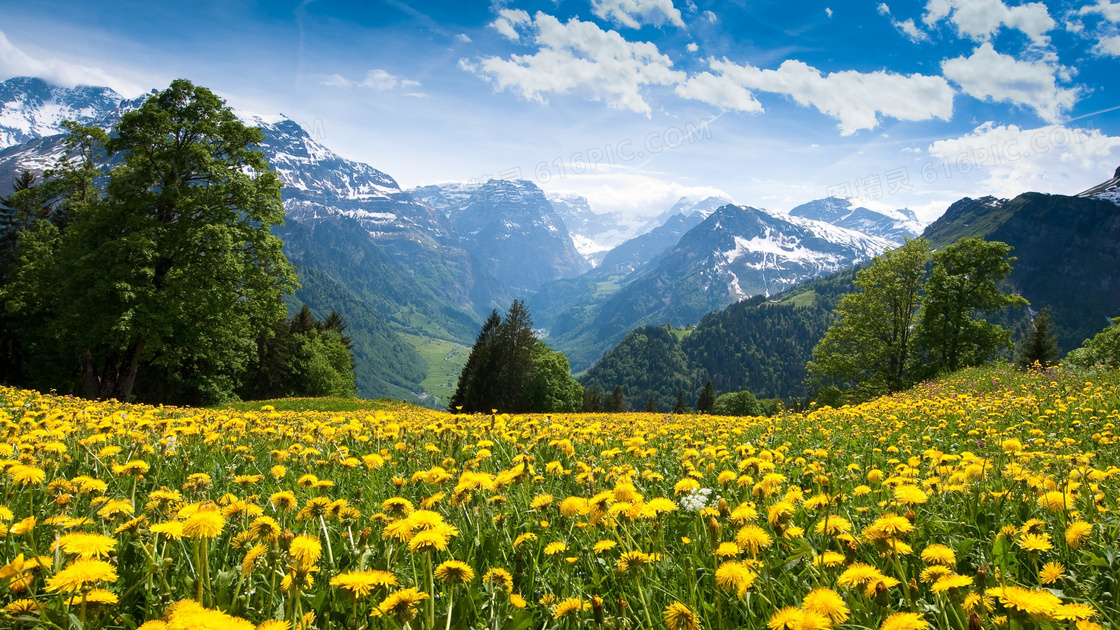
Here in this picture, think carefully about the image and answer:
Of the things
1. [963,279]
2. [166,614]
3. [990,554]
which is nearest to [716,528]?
[990,554]

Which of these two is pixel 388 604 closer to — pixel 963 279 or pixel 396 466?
pixel 396 466

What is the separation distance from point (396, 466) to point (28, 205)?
47.0m

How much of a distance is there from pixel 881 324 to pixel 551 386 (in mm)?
34687

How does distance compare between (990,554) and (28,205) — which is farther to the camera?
(28,205)

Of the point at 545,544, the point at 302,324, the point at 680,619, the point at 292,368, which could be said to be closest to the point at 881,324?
the point at 545,544

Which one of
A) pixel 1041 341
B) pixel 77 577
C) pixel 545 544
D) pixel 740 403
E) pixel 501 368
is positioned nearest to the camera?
pixel 77 577

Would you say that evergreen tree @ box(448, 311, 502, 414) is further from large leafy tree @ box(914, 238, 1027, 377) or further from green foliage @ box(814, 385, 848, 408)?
large leafy tree @ box(914, 238, 1027, 377)

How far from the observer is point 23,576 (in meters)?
1.83

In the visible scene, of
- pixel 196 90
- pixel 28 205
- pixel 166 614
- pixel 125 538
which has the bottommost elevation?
pixel 125 538

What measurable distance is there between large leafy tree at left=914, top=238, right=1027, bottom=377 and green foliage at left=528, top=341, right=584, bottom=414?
33.7 metres

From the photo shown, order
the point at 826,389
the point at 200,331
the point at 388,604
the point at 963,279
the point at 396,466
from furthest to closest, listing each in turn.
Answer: the point at 826,389
the point at 963,279
the point at 200,331
the point at 396,466
the point at 388,604

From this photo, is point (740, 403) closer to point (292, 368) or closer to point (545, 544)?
point (292, 368)

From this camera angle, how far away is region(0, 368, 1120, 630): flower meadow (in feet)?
6.10

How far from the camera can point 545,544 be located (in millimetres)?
3109
